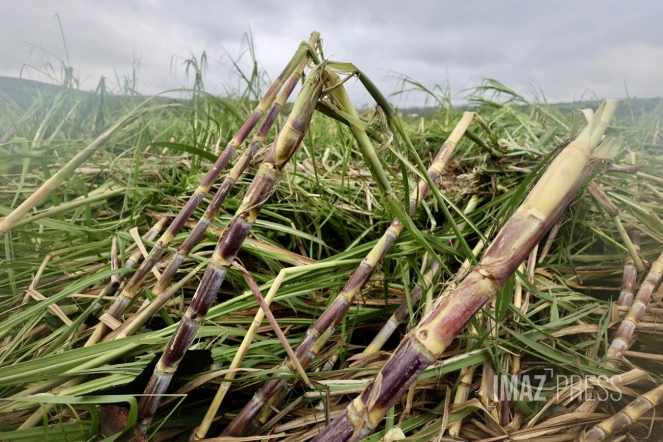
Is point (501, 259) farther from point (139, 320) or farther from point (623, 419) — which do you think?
point (139, 320)

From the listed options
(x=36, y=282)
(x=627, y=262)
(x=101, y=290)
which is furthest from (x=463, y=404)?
(x=36, y=282)

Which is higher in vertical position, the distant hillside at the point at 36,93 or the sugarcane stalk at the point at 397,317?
the distant hillside at the point at 36,93

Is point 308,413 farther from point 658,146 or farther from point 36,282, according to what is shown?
point 658,146

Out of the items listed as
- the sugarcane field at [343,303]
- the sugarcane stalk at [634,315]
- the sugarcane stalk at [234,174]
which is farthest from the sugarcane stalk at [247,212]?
the sugarcane stalk at [634,315]

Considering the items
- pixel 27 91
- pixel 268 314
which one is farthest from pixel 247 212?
pixel 27 91

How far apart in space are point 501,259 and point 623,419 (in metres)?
0.49

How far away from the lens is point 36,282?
0.82 meters

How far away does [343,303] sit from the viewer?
23.7 inches

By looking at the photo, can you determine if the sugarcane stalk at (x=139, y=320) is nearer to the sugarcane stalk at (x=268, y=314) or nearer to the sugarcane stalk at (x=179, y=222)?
the sugarcane stalk at (x=179, y=222)

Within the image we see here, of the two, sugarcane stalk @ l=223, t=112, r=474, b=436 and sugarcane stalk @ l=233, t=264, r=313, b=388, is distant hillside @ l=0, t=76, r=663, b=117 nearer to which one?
sugarcane stalk @ l=223, t=112, r=474, b=436

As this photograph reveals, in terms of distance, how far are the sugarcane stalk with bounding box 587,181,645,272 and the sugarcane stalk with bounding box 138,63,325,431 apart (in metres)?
0.84

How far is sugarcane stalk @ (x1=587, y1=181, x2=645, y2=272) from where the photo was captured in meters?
0.81

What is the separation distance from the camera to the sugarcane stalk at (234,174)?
0.54 m

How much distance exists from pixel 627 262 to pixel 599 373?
35 cm
